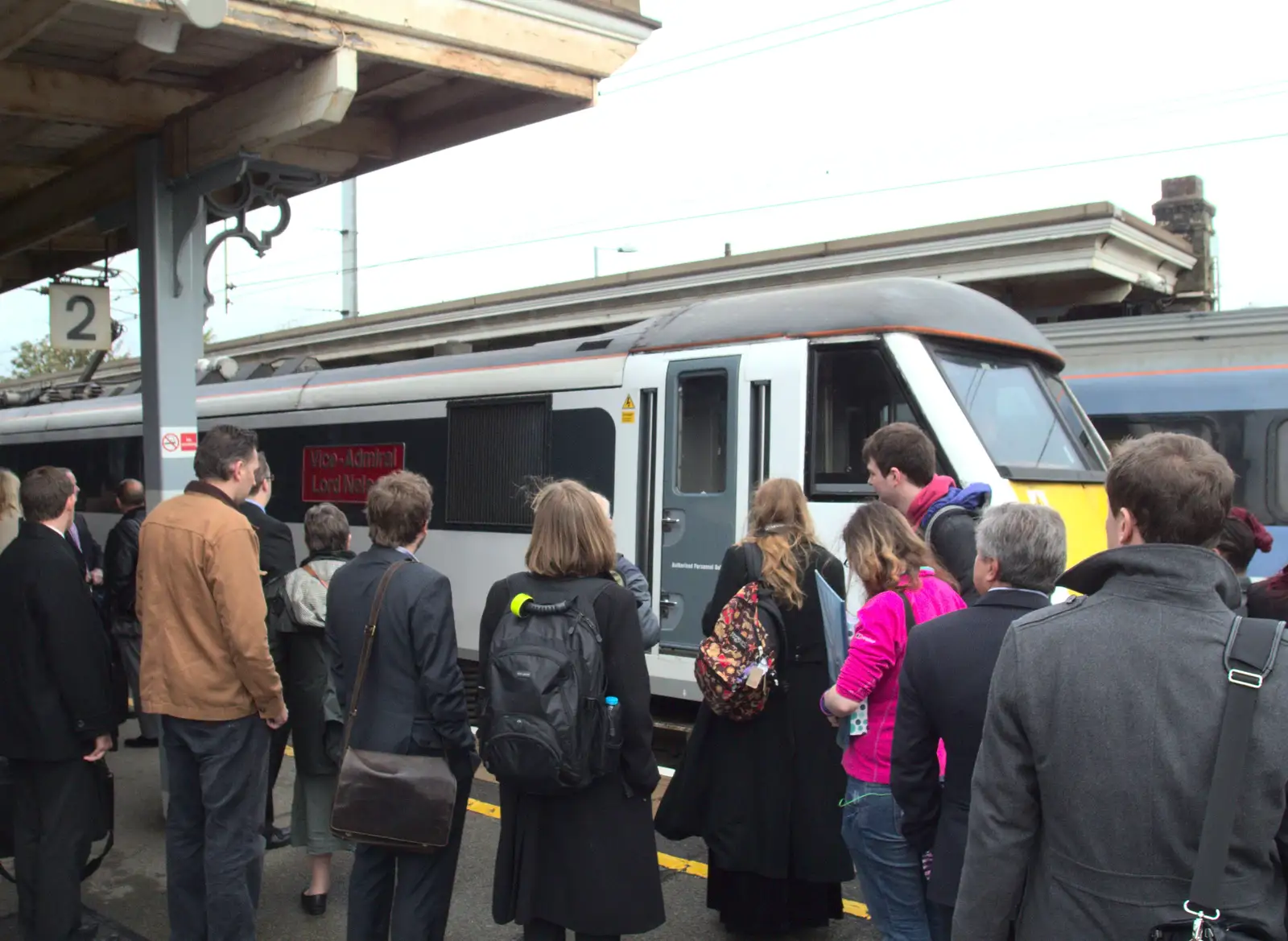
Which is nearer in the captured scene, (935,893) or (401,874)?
(935,893)

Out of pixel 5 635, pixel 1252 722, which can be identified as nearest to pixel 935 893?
pixel 1252 722

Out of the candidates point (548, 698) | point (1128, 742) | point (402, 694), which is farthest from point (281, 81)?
point (1128, 742)

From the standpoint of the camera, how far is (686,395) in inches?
301

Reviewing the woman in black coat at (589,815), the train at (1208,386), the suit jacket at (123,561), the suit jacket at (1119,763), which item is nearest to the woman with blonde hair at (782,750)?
the woman in black coat at (589,815)

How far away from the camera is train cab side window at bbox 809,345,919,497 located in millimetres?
6863

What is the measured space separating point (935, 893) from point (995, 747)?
1.07 m

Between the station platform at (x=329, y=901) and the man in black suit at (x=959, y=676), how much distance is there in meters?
1.77

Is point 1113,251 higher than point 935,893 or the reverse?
higher

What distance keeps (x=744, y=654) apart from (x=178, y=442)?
405 cm

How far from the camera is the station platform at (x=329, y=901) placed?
4.66 metres

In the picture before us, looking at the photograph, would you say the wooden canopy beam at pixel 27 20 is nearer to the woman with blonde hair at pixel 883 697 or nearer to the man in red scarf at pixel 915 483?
the man in red scarf at pixel 915 483

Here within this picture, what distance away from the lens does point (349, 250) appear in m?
23.7

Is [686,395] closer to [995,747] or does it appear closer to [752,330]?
[752,330]

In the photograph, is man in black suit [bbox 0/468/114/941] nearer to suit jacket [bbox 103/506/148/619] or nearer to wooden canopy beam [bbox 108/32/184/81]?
wooden canopy beam [bbox 108/32/184/81]
